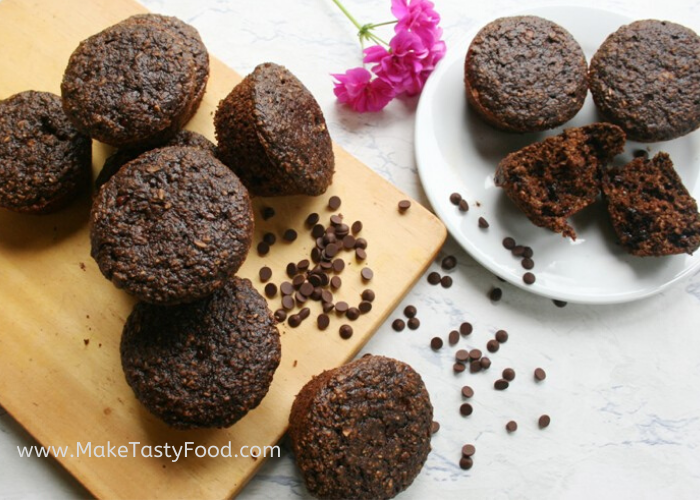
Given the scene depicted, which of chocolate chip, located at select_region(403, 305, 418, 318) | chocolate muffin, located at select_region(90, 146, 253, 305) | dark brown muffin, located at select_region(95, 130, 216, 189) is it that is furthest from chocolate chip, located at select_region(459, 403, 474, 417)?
dark brown muffin, located at select_region(95, 130, 216, 189)

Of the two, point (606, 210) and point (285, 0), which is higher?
point (285, 0)

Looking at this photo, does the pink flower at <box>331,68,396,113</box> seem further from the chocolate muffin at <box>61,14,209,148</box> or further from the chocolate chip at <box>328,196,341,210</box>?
the chocolate muffin at <box>61,14,209,148</box>

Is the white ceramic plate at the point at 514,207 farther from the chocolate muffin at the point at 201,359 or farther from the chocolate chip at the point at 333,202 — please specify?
the chocolate muffin at the point at 201,359

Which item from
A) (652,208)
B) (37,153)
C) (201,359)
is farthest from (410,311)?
(37,153)

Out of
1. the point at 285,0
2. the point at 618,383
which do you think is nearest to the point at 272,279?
the point at 285,0

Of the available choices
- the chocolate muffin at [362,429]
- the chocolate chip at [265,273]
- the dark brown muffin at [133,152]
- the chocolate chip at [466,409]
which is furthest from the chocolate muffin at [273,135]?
the chocolate chip at [466,409]

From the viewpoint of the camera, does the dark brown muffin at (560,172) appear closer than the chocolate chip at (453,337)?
Yes

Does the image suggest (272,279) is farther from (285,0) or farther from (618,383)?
(618,383)
